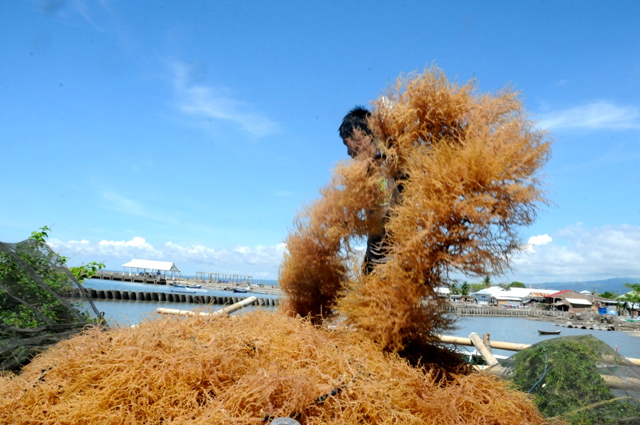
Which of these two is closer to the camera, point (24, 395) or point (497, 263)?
point (24, 395)

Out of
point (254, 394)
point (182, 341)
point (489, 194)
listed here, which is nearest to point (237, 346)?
point (182, 341)

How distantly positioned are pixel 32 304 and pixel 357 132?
3899 mm

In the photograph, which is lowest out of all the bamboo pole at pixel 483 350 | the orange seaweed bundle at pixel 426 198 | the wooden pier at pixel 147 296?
the bamboo pole at pixel 483 350

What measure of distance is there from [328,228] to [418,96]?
1798 mm

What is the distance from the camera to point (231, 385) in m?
3.04

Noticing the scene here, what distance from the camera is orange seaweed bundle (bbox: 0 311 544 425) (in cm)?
287

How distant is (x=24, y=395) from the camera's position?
312cm

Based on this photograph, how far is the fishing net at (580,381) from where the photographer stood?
393 cm

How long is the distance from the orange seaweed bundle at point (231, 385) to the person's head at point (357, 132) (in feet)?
7.24

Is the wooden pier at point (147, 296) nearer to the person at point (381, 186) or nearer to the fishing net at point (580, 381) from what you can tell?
the person at point (381, 186)

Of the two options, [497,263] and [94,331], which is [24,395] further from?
[497,263]

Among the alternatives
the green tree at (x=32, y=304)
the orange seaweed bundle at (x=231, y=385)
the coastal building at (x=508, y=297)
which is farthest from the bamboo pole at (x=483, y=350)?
the coastal building at (x=508, y=297)

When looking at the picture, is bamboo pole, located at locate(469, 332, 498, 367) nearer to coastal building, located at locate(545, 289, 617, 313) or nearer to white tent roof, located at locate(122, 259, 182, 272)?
white tent roof, located at locate(122, 259, 182, 272)

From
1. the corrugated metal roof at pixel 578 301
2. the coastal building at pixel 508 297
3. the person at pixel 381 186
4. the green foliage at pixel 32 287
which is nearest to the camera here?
the green foliage at pixel 32 287
